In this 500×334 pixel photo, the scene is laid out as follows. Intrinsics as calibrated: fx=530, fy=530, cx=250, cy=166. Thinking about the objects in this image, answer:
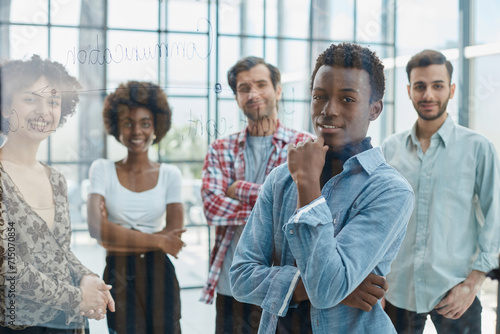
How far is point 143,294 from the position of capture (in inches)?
69.0

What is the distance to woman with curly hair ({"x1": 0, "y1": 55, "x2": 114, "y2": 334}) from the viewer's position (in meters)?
1.51

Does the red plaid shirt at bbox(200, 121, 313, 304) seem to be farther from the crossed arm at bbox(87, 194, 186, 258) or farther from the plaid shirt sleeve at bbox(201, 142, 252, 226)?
the crossed arm at bbox(87, 194, 186, 258)

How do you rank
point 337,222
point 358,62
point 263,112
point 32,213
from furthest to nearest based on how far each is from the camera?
1. point 263,112
2. point 32,213
3. point 358,62
4. point 337,222

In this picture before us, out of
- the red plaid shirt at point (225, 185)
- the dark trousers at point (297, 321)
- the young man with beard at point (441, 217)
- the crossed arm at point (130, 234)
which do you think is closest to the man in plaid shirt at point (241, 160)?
the red plaid shirt at point (225, 185)

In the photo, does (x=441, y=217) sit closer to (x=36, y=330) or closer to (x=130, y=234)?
(x=130, y=234)

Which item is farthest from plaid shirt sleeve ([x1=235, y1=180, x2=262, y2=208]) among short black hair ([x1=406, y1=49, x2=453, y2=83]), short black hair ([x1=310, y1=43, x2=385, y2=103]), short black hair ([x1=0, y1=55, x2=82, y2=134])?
short black hair ([x1=406, y1=49, x2=453, y2=83])

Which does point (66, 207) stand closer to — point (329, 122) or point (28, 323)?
point (28, 323)

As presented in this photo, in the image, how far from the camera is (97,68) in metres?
1.64

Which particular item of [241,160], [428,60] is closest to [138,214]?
[241,160]

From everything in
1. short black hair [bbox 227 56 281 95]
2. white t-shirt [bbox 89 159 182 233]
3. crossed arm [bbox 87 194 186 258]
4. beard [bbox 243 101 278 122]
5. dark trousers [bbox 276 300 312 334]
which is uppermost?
Answer: short black hair [bbox 227 56 281 95]

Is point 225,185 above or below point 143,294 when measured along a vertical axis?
above

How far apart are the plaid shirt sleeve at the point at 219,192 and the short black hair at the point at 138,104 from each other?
18cm

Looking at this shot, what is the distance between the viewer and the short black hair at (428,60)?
6.11 ft

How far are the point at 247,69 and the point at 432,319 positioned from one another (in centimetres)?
106
